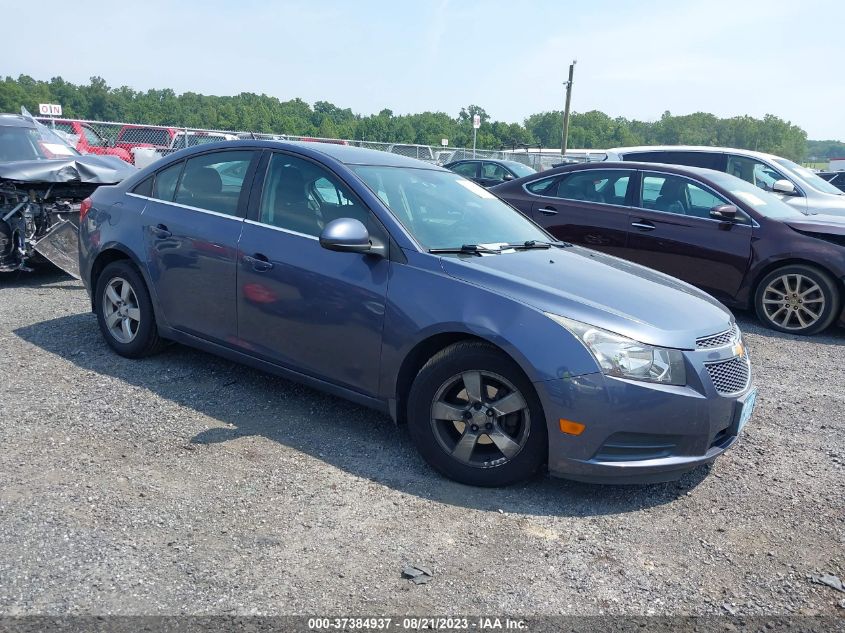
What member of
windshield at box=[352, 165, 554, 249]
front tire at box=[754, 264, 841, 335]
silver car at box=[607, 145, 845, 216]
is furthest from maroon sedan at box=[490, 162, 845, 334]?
windshield at box=[352, 165, 554, 249]

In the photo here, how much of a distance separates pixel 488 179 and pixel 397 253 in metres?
13.2

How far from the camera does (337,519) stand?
127 inches

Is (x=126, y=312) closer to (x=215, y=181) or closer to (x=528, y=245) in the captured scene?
(x=215, y=181)

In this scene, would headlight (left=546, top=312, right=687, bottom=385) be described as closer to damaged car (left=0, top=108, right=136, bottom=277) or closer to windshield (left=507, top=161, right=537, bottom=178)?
damaged car (left=0, top=108, right=136, bottom=277)

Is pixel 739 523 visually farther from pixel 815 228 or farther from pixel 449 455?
pixel 815 228

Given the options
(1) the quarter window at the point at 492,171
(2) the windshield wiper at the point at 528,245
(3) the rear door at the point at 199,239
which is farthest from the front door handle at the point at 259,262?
(1) the quarter window at the point at 492,171

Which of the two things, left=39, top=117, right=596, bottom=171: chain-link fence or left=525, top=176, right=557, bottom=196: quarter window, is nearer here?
left=525, top=176, right=557, bottom=196: quarter window

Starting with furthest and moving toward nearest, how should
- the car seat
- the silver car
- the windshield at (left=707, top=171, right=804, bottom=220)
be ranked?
the silver car
the windshield at (left=707, top=171, right=804, bottom=220)
the car seat

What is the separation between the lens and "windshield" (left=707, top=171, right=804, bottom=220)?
7422 mm

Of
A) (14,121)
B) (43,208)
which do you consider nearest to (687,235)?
(43,208)

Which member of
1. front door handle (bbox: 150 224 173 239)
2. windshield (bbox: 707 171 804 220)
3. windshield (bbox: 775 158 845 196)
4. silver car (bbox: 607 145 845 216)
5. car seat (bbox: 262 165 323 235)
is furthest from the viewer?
windshield (bbox: 775 158 845 196)

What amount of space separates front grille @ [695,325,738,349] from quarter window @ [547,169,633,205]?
438 cm

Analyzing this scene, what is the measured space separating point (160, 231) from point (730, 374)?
12.0 feet

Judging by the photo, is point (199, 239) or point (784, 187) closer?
point (199, 239)
